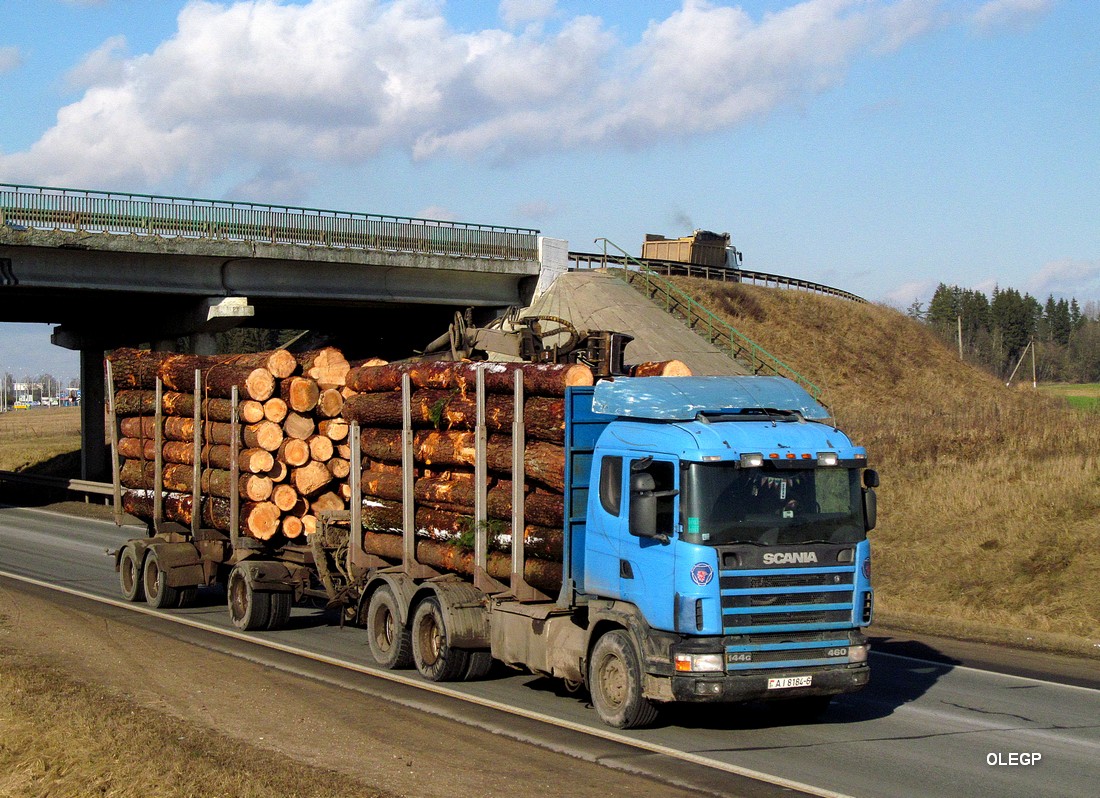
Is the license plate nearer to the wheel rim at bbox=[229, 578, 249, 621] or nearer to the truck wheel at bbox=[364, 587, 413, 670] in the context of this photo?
the truck wheel at bbox=[364, 587, 413, 670]

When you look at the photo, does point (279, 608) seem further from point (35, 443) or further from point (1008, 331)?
point (1008, 331)

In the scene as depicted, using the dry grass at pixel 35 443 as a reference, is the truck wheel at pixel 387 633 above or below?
below

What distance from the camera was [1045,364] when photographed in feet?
422

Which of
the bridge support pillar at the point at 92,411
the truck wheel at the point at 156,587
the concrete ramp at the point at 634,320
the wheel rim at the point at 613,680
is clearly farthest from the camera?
the bridge support pillar at the point at 92,411

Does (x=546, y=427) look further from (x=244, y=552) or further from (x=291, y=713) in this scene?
(x=244, y=552)

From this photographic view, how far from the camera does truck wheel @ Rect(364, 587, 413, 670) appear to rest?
43.9ft

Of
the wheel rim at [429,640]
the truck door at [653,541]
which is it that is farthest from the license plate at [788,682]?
→ the wheel rim at [429,640]

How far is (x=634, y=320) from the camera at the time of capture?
157 ft

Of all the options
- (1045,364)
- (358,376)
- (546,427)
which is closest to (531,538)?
(546,427)

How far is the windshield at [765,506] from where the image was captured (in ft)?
32.2

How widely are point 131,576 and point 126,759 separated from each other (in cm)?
1075

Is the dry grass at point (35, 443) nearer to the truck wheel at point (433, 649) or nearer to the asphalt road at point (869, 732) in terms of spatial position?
the asphalt road at point (869, 732)

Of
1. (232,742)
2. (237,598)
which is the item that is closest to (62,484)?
(237,598)

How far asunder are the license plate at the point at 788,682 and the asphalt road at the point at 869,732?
0.54 metres
